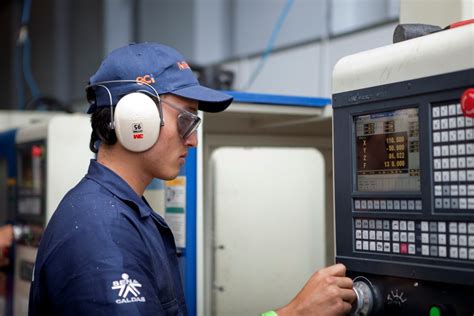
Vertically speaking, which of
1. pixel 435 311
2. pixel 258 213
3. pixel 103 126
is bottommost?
pixel 435 311

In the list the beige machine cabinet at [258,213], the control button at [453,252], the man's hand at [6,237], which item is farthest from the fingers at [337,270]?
the man's hand at [6,237]

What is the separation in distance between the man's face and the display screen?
342mm

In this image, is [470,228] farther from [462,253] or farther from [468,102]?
[468,102]

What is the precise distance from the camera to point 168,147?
1.18m

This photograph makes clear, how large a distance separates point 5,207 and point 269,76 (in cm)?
137

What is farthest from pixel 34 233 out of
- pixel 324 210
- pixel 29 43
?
pixel 29 43

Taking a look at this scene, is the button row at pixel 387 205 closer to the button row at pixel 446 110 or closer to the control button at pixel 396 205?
the control button at pixel 396 205

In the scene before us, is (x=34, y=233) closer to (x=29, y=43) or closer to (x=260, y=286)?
(x=260, y=286)

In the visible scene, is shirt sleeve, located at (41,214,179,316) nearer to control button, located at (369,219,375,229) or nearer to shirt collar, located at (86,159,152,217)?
shirt collar, located at (86,159,152,217)

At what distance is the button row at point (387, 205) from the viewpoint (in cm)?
99

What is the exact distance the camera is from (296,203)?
82.1 inches

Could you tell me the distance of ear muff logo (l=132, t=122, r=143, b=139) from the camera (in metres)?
1.12

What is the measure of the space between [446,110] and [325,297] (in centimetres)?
37

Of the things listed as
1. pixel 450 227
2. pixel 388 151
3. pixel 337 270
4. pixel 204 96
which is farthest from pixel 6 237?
pixel 450 227
